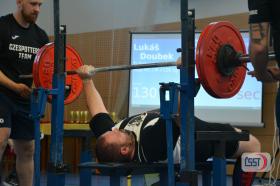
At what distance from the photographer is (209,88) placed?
7.52 feet

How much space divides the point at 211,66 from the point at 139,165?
1.84 feet

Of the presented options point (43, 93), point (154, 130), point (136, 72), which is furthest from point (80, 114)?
point (154, 130)

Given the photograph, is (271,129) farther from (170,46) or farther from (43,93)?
(43,93)

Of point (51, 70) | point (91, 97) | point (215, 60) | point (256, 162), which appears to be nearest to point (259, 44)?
point (215, 60)

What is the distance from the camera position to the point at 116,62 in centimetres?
563

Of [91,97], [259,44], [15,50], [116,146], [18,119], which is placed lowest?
[116,146]

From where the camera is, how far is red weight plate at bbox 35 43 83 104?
10.3 feet

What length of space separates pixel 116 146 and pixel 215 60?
0.63 meters

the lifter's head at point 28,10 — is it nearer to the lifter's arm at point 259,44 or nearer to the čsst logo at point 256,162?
the čsst logo at point 256,162

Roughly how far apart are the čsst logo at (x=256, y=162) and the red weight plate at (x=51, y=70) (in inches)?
51.7

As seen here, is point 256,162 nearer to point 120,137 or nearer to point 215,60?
point 215,60

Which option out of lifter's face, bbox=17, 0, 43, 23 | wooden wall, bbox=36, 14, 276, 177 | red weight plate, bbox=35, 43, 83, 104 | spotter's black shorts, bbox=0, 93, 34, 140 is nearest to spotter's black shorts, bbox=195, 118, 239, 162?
red weight plate, bbox=35, 43, 83, 104

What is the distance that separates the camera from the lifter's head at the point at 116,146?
2.42m

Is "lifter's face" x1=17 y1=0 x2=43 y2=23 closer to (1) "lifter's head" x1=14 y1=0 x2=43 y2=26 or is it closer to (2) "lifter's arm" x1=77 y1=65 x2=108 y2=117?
(1) "lifter's head" x1=14 y1=0 x2=43 y2=26
